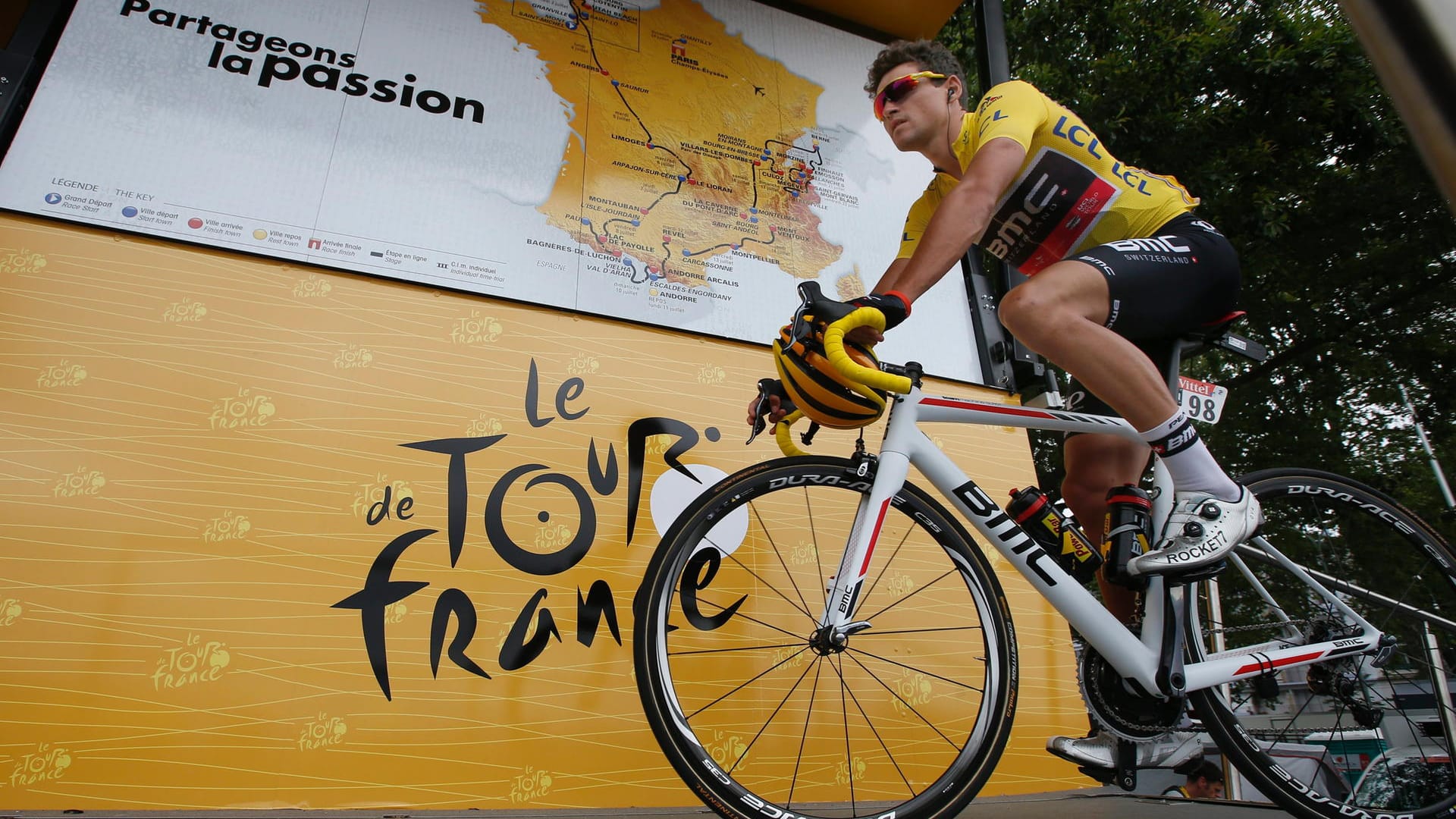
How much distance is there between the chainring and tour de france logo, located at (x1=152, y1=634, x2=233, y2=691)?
2227 mm

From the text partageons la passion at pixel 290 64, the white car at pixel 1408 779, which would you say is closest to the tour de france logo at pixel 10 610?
the text partageons la passion at pixel 290 64

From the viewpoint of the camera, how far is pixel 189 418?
2283mm

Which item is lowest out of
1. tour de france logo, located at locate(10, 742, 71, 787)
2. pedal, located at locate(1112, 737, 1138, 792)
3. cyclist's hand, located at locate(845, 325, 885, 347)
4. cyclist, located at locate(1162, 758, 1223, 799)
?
cyclist, located at locate(1162, 758, 1223, 799)

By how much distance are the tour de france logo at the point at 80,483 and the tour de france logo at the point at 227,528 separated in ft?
1.01

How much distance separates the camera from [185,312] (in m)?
2.40

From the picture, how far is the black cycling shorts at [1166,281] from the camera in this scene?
1.71 meters

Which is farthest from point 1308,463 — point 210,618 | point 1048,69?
point 210,618

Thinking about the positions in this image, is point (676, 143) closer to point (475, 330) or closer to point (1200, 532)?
point (475, 330)

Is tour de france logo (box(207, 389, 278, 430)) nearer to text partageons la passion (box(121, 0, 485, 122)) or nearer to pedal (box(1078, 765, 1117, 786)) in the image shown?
text partageons la passion (box(121, 0, 485, 122))

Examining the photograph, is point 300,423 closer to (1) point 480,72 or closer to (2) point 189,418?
(2) point 189,418

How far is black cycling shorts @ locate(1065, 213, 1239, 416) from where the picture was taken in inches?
67.4

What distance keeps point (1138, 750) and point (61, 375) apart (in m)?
3.13

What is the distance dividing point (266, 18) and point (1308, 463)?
26.2ft

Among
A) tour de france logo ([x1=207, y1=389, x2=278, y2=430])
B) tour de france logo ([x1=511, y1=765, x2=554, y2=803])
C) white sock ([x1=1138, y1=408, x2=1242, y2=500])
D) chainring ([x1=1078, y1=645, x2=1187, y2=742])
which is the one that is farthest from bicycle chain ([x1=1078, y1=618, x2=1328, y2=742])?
tour de france logo ([x1=207, y1=389, x2=278, y2=430])
